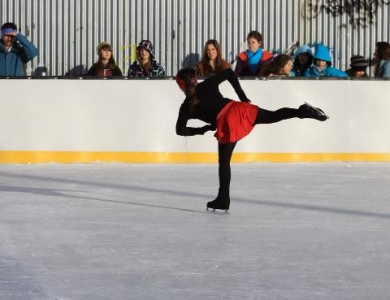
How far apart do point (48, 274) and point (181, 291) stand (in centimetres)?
84

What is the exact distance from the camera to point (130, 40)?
16531 mm

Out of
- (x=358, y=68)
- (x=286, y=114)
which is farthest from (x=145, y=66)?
(x=286, y=114)

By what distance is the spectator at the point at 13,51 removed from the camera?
1477cm

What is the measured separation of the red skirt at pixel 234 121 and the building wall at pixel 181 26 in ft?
21.1

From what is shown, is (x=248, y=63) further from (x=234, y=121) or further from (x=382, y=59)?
(x=234, y=121)

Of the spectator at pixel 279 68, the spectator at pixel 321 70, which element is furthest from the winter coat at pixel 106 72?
the spectator at pixel 321 70

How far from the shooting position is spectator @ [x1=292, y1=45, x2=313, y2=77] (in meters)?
14.8

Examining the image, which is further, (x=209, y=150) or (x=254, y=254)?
(x=209, y=150)

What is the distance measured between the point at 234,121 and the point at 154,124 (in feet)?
14.2

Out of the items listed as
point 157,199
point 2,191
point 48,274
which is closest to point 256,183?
point 157,199

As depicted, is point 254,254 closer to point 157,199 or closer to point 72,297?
point 72,297

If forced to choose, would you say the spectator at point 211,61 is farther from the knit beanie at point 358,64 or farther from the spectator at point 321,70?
the knit beanie at point 358,64

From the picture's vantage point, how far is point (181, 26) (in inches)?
648

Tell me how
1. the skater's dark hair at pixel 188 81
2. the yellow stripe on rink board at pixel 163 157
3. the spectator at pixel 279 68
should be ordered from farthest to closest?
the spectator at pixel 279 68 < the yellow stripe on rink board at pixel 163 157 < the skater's dark hair at pixel 188 81
